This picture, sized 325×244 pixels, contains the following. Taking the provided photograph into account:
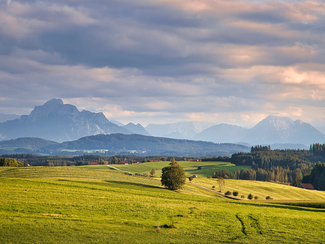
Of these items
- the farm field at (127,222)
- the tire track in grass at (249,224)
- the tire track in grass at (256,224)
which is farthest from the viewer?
the tire track in grass at (256,224)

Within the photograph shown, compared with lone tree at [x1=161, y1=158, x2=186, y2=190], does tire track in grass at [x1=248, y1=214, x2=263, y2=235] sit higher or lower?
lower

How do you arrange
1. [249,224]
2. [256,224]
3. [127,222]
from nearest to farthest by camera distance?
[127,222] < [249,224] < [256,224]

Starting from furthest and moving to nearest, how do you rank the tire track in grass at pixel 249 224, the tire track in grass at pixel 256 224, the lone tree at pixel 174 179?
the lone tree at pixel 174 179 < the tire track in grass at pixel 256 224 < the tire track in grass at pixel 249 224

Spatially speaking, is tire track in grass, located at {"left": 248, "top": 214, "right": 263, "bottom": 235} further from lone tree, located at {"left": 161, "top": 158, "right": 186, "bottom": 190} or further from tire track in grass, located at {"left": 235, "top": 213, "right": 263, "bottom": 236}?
lone tree, located at {"left": 161, "top": 158, "right": 186, "bottom": 190}

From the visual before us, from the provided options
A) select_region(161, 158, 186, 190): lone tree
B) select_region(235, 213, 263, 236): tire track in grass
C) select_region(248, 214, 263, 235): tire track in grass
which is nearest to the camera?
select_region(235, 213, 263, 236): tire track in grass

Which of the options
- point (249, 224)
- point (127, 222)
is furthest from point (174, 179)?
point (127, 222)

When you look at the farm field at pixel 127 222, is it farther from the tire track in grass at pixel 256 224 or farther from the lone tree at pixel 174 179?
the lone tree at pixel 174 179

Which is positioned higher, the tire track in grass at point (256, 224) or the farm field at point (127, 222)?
the farm field at point (127, 222)

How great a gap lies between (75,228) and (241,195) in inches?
3360

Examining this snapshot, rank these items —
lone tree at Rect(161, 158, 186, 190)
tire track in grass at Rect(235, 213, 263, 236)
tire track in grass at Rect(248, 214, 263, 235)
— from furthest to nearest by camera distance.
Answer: lone tree at Rect(161, 158, 186, 190) → tire track in grass at Rect(248, 214, 263, 235) → tire track in grass at Rect(235, 213, 263, 236)

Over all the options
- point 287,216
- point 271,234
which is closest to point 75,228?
point 271,234

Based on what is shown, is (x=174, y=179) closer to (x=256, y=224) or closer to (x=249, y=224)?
(x=256, y=224)

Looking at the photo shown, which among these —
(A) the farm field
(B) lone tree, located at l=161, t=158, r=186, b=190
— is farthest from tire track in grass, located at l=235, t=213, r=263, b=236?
(B) lone tree, located at l=161, t=158, r=186, b=190

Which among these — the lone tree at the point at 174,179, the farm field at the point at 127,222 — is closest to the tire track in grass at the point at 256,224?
the farm field at the point at 127,222
